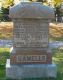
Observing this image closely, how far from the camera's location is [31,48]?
380 inches

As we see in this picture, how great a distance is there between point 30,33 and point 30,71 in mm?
1090

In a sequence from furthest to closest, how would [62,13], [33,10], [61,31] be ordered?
1. [62,13]
2. [61,31]
3. [33,10]

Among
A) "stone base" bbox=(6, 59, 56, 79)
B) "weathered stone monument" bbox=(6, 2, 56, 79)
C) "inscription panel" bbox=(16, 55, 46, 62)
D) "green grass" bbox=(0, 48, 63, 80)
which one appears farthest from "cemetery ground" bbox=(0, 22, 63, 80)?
"inscription panel" bbox=(16, 55, 46, 62)

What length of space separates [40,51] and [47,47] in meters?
0.24

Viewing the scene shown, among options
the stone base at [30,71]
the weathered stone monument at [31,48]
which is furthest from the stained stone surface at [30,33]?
the stone base at [30,71]

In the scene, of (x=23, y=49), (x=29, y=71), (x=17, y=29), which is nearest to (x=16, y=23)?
(x=17, y=29)

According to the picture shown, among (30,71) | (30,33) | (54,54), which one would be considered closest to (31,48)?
(30,33)

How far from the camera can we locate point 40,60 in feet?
31.8

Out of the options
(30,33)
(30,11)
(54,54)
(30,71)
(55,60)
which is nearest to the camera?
(30,11)

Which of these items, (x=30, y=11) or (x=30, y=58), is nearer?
(x=30, y=11)

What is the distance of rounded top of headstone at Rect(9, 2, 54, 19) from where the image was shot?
9.30 meters

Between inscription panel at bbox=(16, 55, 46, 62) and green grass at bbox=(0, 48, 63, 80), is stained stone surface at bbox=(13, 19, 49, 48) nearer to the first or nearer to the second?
inscription panel at bbox=(16, 55, 46, 62)

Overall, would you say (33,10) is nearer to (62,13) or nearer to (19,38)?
(19,38)

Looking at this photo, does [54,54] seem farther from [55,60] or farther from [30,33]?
[30,33]
